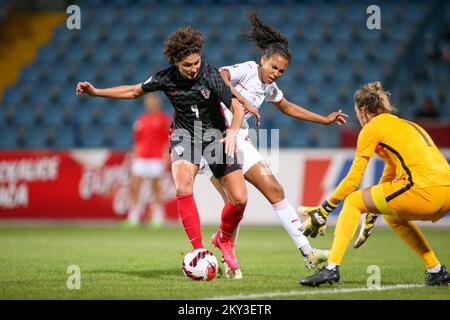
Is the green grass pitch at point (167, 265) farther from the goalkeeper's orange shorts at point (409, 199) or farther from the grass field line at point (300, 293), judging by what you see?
the goalkeeper's orange shorts at point (409, 199)

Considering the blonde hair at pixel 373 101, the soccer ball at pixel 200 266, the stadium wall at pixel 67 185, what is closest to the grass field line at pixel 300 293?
the soccer ball at pixel 200 266

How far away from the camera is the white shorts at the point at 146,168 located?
14.2 metres

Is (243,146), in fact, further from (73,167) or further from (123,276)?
(73,167)

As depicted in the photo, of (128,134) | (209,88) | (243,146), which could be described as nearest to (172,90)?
(209,88)

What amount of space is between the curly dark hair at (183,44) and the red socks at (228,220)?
1462 millimetres

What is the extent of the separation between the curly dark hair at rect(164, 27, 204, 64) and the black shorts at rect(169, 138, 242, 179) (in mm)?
774

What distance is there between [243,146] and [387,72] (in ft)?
34.1

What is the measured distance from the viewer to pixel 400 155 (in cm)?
609

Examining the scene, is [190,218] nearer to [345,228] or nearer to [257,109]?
[257,109]

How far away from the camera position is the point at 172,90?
6914mm

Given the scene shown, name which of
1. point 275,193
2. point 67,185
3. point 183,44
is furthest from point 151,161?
point 183,44

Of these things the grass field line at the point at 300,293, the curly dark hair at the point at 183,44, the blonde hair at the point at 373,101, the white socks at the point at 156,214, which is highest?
the curly dark hair at the point at 183,44

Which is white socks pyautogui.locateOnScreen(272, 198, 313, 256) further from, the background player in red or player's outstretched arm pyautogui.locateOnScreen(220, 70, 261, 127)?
the background player in red

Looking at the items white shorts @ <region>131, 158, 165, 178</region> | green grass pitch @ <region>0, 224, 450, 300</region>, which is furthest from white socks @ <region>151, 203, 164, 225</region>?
green grass pitch @ <region>0, 224, 450, 300</region>
